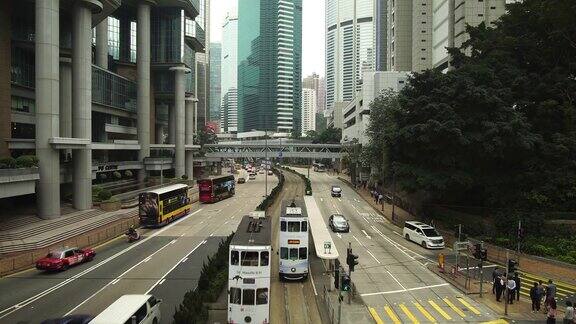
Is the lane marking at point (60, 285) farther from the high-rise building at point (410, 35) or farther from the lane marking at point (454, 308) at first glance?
the high-rise building at point (410, 35)

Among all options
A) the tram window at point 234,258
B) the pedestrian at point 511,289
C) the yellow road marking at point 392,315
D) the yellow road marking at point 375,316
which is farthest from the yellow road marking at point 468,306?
the tram window at point 234,258

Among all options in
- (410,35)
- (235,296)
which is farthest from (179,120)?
(235,296)

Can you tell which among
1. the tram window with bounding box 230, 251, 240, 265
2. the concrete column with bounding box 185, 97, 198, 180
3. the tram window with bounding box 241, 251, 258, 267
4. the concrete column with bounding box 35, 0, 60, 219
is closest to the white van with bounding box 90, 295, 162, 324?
the tram window with bounding box 230, 251, 240, 265

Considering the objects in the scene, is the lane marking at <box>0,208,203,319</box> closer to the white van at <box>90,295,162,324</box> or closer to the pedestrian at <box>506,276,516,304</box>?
the white van at <box>90,295,162,324</box>

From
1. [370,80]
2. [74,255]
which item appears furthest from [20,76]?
[370,80]

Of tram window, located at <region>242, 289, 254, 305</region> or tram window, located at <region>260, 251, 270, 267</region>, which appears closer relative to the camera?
tram window, located at <region>242, 289, 254, 305</region>

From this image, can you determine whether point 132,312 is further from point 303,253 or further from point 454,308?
point 454,308

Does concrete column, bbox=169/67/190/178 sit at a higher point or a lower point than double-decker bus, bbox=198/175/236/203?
higher
